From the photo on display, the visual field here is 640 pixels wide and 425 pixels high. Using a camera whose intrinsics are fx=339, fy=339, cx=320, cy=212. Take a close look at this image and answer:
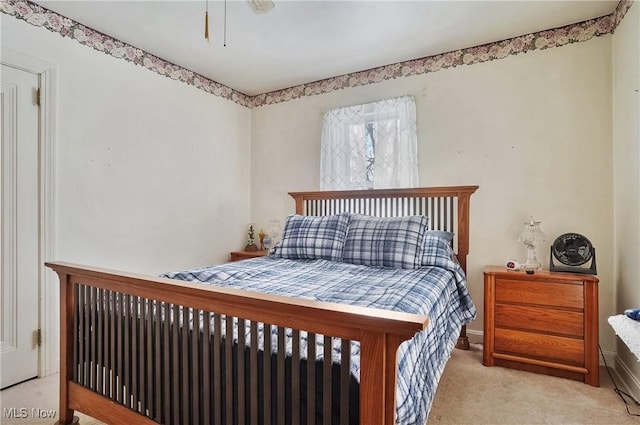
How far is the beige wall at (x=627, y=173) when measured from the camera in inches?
78.0

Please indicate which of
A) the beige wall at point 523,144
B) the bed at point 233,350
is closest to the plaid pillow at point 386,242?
the bed at point 233,350

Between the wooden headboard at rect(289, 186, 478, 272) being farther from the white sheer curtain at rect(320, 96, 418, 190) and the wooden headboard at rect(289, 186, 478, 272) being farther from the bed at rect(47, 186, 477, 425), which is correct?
the bed at rect(47, 186, 477, 425)

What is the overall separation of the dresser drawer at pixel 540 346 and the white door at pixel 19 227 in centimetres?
311

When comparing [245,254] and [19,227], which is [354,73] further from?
[19,227]

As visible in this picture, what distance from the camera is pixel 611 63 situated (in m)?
2.38

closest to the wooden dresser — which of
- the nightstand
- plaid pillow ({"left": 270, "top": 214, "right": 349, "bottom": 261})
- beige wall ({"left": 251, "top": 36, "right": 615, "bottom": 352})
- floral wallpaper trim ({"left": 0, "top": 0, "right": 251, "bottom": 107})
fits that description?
beige wall ({"left": 251, "top": 36, "right": 615, "bottom": 352})

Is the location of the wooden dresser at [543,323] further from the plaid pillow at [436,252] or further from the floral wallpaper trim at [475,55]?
the floral wallpaper trim at [475,55]

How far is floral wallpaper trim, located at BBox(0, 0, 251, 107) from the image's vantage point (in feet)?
7.07

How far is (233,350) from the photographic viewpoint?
3.71 ft

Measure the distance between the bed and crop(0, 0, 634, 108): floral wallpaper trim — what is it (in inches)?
68.8

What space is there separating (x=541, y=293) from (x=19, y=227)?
133 inches

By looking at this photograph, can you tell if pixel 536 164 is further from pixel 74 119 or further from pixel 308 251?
pixel 74 119

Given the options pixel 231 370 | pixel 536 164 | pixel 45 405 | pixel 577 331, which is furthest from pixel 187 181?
pixel 577 331

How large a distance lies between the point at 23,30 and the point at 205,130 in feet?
4.89
